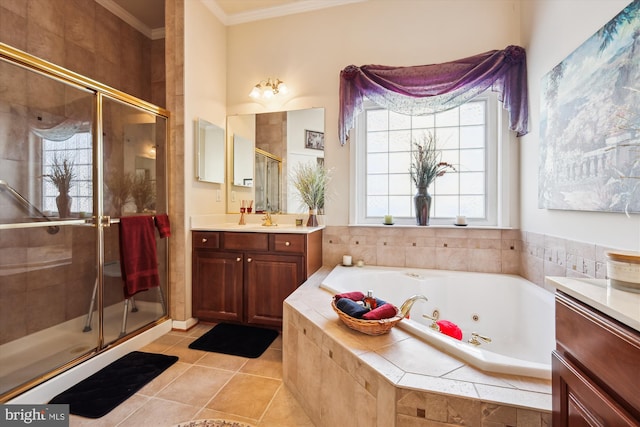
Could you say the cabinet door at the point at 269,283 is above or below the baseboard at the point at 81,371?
above

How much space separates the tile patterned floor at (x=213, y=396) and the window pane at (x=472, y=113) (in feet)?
8.21

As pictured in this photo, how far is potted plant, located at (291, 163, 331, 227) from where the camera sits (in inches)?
102

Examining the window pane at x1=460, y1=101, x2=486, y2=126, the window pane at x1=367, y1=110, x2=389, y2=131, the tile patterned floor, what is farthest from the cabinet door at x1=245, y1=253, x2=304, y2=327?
the window pane at x1=460, y1=101, x2=486, y2=126

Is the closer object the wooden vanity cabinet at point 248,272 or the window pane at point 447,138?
the wooden vanity cabinet at point 248,272

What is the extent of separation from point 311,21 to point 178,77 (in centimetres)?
136

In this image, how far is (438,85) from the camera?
7.58 ft

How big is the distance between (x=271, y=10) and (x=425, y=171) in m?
2.17

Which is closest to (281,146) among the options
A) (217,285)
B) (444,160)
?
(217,285)

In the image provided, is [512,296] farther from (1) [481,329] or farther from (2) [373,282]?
(2) [373,282]

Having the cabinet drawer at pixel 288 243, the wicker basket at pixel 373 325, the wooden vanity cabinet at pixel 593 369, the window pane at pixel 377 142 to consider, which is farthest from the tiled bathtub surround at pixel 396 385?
the window pane at pixel 377 142

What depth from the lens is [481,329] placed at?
6.45 ft

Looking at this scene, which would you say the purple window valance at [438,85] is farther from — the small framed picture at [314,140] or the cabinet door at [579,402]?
the cabinet door at [579,402]

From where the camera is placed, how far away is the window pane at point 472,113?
2498 mm

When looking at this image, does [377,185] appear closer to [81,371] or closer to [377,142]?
[377,142]
